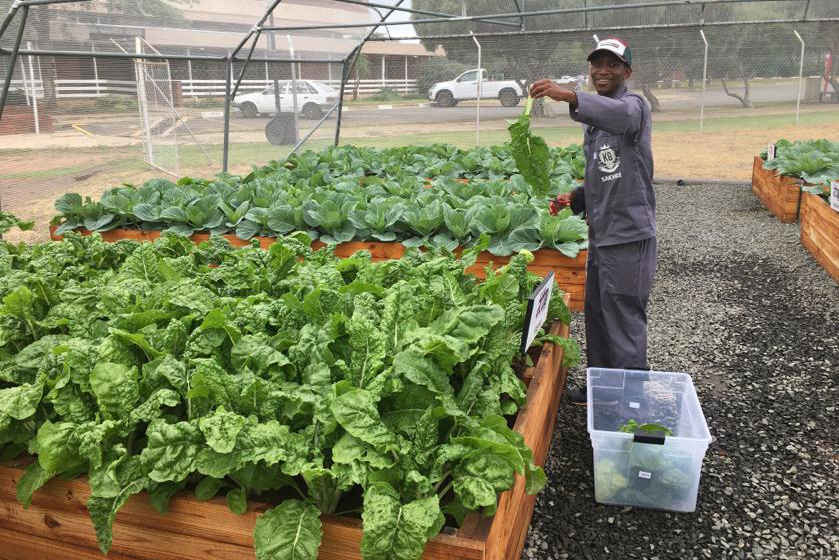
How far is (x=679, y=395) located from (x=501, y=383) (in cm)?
108

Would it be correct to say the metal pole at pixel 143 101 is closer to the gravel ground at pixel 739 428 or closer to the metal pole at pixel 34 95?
the metal pole at pixel 34 95

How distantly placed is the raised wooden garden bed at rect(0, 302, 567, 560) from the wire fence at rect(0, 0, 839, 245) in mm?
4941

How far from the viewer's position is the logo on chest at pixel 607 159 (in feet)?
9.69

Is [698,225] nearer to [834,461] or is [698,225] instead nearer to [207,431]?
[834,461]

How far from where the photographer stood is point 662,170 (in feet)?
39.7

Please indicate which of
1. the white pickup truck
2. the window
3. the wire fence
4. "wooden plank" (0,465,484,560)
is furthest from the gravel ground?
the window

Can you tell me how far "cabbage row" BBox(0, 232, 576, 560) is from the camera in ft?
5.70

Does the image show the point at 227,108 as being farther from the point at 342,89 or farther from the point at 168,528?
the point at 168,528

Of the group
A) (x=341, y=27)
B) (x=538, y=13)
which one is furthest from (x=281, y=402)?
(x=538, y=13)

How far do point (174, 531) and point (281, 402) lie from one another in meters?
0.46

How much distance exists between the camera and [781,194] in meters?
7.73

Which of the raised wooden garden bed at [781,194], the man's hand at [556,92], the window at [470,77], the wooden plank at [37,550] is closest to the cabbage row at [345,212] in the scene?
the man's hand at [556,92]

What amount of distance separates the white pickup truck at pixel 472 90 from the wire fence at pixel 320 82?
0.03 metres

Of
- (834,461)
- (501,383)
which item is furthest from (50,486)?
(834,461)
